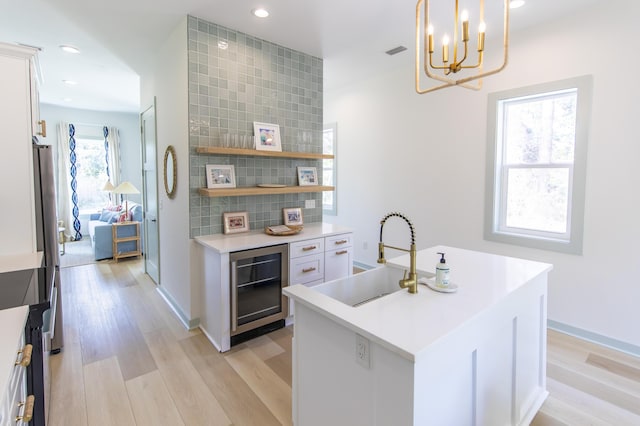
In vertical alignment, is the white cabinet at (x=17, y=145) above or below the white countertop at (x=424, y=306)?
above

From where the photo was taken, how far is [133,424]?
1.90 meters

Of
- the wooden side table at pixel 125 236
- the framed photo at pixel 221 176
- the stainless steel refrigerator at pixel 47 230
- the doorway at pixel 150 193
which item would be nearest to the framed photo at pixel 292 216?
→ the framed photo at pixel 221 176

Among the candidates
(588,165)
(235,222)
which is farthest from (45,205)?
(588,165)

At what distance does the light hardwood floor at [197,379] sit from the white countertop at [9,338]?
3.39 feet

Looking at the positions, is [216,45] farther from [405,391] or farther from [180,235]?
[405,391]

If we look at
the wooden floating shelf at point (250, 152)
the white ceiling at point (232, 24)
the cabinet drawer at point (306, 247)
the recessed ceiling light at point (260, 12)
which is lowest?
the cabinet drawer at point (306, 247)

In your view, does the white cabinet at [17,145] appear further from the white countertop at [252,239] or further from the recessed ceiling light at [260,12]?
the recessed ceiling light at [260,12]

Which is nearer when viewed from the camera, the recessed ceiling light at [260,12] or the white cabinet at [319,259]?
the recessed ceiling light at [260,12]

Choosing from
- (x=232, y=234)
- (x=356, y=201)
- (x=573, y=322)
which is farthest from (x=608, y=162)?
(x=232, y=234)

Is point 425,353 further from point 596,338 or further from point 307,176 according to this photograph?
point 307,176

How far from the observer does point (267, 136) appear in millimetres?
3318

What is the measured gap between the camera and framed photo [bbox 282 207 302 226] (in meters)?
3.56

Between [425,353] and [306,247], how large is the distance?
6.70ft

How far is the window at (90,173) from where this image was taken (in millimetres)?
7262
